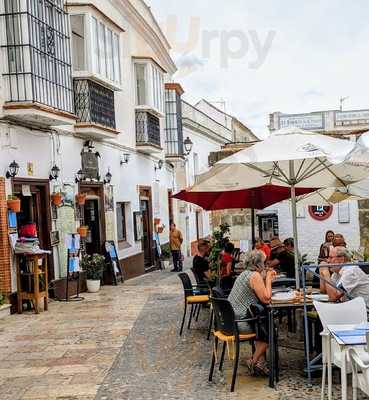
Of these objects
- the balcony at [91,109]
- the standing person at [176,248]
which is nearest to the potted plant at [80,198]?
the balcony at [91,109]

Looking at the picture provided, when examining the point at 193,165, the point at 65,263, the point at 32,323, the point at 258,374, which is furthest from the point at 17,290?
the point at 193,165

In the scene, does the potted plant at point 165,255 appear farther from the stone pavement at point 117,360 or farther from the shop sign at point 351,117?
the shop sign at point 351,117

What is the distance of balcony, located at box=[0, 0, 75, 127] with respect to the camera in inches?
409

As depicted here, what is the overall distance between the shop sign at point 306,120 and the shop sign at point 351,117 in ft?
6.08

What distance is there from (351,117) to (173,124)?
31077 millimetres

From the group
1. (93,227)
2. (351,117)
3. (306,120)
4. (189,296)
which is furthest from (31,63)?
(351,117)

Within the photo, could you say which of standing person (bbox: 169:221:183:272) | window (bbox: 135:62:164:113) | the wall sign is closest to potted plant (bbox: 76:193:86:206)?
window (bbox: 135:62:164:113)

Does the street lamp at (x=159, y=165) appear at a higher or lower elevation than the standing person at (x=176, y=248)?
higher

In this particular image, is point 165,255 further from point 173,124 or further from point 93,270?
point 93,270

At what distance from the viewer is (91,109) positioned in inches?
533

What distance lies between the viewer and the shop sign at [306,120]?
150ft

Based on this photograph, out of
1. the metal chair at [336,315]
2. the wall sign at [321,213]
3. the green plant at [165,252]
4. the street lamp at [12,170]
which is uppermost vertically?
the street lamp at [12,170]

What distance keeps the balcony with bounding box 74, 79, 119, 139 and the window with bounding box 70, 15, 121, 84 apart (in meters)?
0.39

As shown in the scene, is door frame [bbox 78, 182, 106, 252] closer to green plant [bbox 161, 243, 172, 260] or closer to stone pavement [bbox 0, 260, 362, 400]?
stone pavement [bbox 0, 260, 362, 400]
